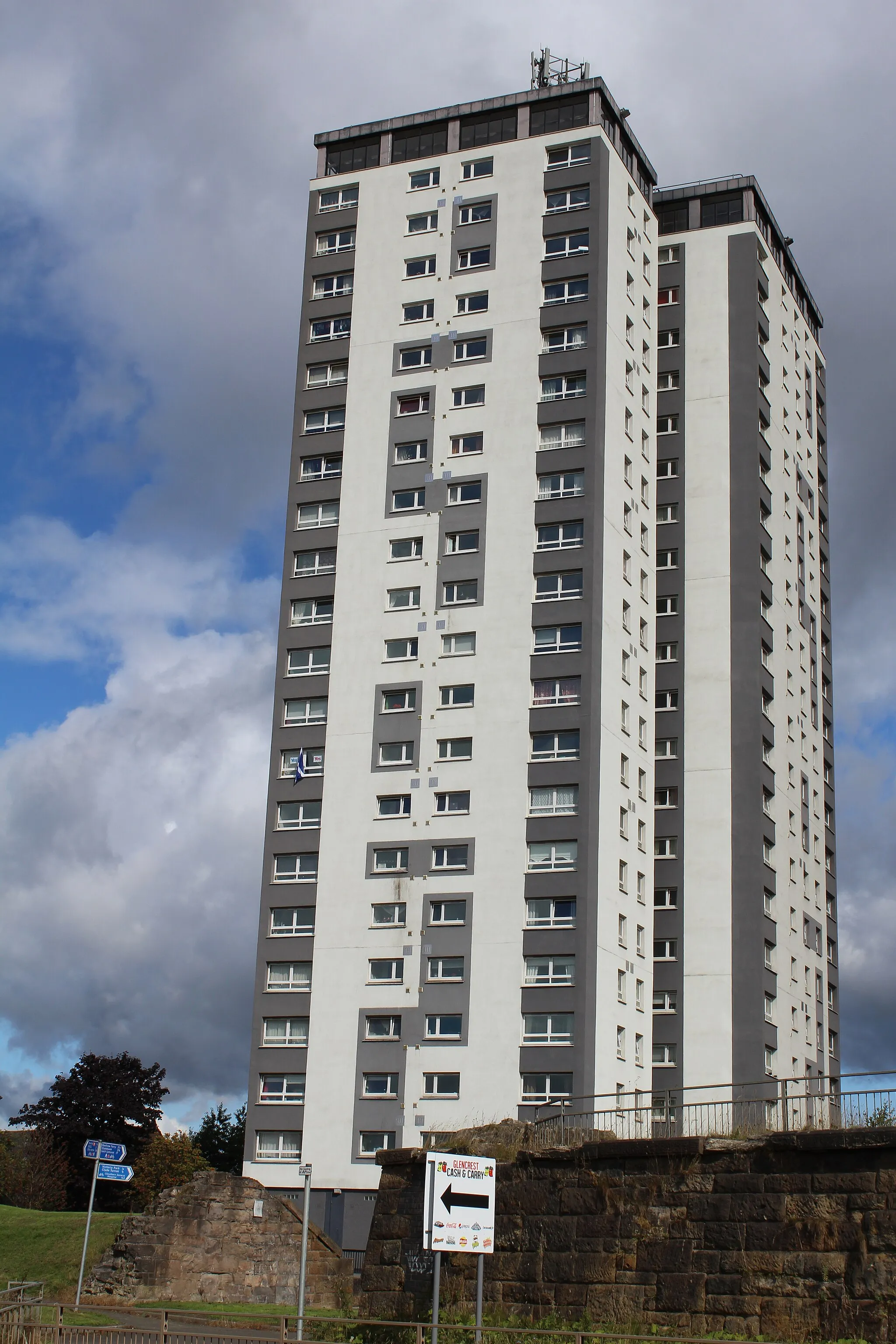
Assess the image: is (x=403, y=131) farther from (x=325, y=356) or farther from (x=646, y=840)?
(x=646, y=840)

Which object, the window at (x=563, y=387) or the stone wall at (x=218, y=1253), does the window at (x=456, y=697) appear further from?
the stone wall at (x=218, y=1253)

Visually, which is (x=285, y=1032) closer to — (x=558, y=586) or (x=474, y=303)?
(x=558, y=586)

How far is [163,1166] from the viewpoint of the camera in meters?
95.4

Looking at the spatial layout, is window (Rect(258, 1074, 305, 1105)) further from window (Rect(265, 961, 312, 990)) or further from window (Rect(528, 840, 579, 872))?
window (Rect(528, 840, 579, 872))

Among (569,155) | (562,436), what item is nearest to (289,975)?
(562,436)

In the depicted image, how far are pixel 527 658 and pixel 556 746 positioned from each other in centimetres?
415

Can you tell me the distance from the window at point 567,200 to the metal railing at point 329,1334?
5475 centimetres

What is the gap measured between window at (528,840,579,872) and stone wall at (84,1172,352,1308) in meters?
16.8

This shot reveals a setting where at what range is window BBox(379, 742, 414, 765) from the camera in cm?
6681

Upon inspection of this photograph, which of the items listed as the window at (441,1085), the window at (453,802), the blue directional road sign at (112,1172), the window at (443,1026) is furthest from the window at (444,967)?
the blue directional road sign at (112,1172)

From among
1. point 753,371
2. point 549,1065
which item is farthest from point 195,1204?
point 753,371

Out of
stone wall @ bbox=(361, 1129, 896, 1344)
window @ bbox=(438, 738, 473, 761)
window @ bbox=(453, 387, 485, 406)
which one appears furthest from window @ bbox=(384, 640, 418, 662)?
stone wall @ bbox=(361, 1129, 896, 1344)

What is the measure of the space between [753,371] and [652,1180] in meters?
55.7

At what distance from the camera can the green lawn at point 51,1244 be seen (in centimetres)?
5253
